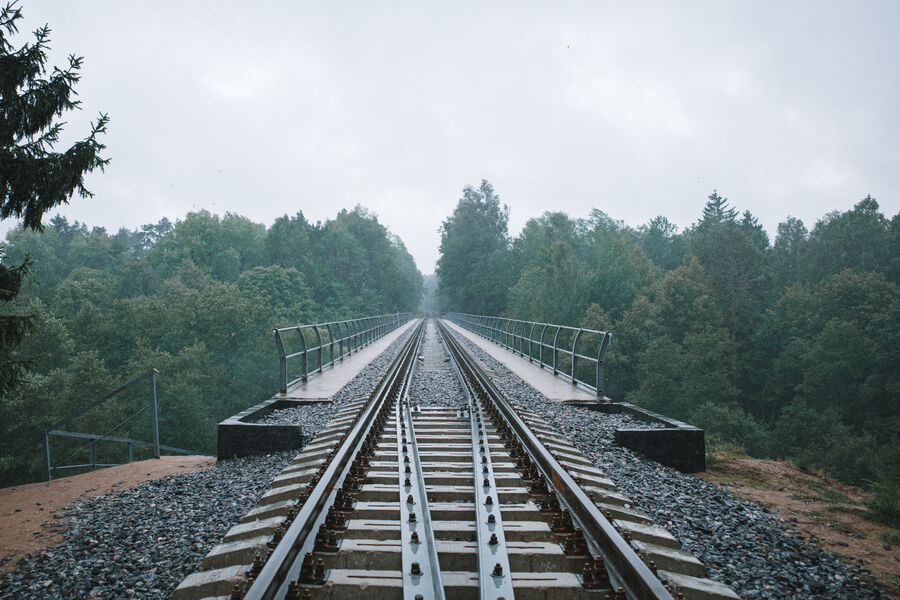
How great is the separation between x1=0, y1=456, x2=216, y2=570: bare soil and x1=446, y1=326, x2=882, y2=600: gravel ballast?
181 inches

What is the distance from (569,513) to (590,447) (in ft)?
8.01

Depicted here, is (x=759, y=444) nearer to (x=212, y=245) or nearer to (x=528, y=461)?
(x=528, y=461)

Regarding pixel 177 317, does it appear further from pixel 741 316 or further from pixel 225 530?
pixel 741 316

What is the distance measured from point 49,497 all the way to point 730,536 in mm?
6418

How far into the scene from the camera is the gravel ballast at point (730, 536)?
2785 mm

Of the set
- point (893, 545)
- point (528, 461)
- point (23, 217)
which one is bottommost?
point (893, 545)

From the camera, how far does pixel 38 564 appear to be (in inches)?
131

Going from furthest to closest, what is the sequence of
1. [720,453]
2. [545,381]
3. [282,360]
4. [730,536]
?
[545,381], [282,360], [720,453], [730,536]

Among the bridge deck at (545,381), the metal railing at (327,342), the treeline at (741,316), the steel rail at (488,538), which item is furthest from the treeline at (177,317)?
the treeline at (741,316)

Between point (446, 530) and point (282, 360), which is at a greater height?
point (282, 360)

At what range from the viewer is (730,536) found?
337cm

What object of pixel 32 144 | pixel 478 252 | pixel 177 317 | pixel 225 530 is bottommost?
pixel 225 530

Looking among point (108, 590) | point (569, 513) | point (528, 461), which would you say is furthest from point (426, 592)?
point (528, 461)

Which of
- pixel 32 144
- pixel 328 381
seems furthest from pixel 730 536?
pixel 32 144
